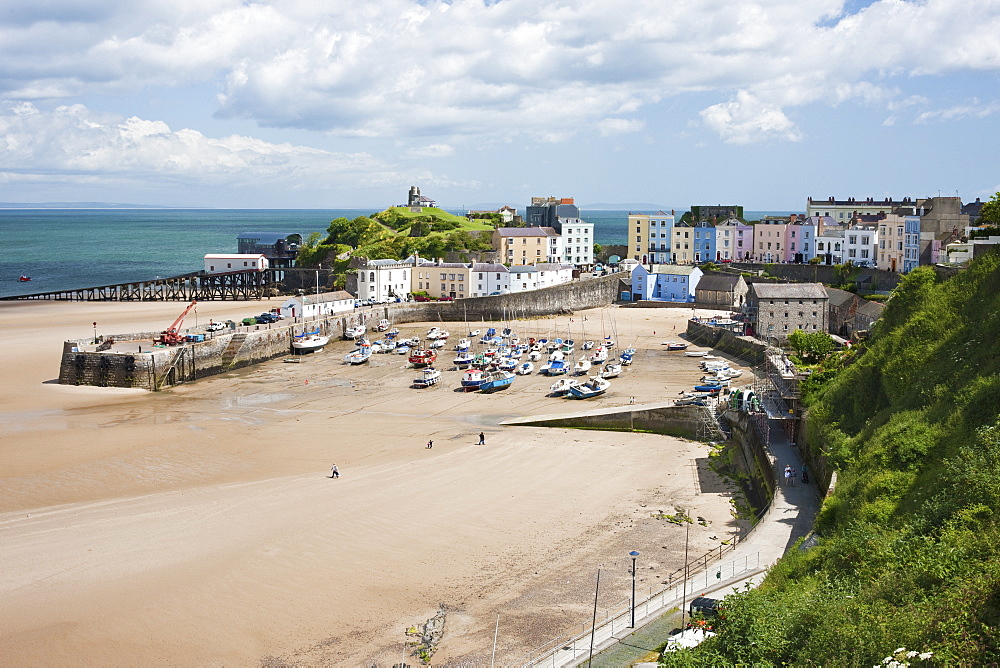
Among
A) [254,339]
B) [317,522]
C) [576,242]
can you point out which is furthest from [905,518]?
[576,242]

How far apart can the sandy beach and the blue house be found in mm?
25877

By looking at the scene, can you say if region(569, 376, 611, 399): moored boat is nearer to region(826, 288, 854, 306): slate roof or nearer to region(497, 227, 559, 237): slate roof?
region(826, 288, 854, 306): slate roof

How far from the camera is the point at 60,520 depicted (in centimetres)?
2080

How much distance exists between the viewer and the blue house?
6194cm

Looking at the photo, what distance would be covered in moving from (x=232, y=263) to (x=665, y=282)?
119 ft

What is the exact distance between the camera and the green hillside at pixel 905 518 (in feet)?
34.6

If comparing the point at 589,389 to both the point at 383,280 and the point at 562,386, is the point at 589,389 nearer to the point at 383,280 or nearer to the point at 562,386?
the point at 562,386

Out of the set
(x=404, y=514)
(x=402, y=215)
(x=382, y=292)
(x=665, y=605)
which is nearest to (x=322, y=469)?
(x=404, y=514)

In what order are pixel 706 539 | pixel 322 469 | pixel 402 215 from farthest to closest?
pixel 402 215 < pixel 322 469 < pixel 706 539

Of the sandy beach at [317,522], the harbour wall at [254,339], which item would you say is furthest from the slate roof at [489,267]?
the sandy beach at [317,522]

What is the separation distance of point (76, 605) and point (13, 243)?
135 meters

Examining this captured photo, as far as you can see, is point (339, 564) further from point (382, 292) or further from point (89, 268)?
point (89, 268)

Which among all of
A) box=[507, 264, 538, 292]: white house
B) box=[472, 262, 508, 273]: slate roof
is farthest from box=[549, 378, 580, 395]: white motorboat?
box=[472, 262, 508, 273]: slate roof

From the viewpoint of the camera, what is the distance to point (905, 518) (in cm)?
1498
